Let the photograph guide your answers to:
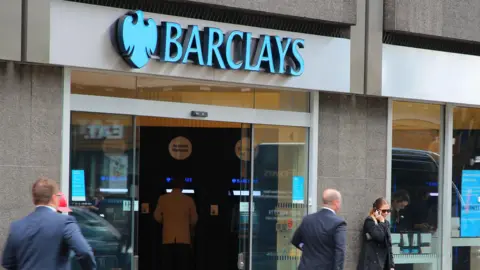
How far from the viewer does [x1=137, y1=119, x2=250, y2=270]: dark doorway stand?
50.4 feet

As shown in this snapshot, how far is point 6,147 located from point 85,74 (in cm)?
132

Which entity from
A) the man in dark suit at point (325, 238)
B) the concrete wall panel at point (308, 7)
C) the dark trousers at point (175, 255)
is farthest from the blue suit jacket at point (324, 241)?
the dark trousers at point (175, 255)

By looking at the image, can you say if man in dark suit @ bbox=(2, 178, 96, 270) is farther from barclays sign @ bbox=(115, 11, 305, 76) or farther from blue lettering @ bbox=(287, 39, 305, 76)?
blue lettering @ bbox=(287, 39, 305, 76)

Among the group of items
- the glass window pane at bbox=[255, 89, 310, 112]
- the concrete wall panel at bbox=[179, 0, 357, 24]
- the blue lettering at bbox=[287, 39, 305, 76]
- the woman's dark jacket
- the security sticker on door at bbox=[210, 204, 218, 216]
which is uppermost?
the concrete wall panel at bbox=[179, 0, 357, 24]

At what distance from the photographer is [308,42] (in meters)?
12.8

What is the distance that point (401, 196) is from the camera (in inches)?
566

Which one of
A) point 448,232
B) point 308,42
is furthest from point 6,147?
point 448,232

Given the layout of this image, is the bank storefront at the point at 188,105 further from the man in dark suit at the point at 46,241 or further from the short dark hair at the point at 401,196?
the man in dark suit at the point at 46,241

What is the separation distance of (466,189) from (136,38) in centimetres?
654

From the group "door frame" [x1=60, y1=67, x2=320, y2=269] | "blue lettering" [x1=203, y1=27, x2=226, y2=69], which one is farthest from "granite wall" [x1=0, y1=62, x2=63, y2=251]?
"blue lettering" [x1=203, y1=27, x2=226, y2=69]

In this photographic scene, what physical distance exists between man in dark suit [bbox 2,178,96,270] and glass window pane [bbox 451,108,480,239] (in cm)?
881

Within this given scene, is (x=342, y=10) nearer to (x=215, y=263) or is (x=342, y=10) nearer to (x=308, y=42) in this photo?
(x=308, y=42)

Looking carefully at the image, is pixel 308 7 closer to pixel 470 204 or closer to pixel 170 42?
pixel 170 42

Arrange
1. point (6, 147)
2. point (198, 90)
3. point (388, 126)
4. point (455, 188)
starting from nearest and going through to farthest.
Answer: point (6, 147) → point (198, 90) → point (388, 126) → point (455, 188)
